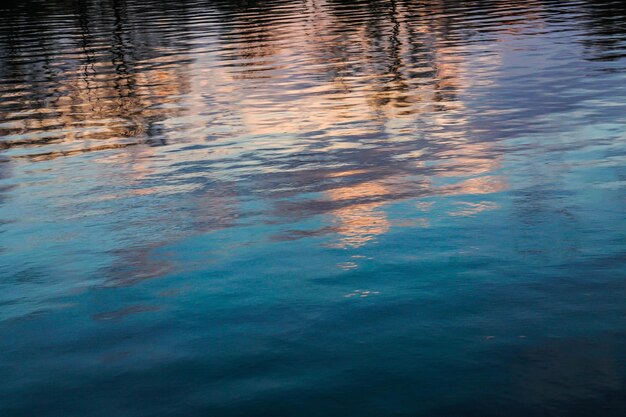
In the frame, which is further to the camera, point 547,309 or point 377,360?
point 547,309

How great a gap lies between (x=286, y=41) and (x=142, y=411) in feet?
89.2

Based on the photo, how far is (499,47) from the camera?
2652 centimetres

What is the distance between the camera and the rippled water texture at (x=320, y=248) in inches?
233

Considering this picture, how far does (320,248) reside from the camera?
8742 millimetres

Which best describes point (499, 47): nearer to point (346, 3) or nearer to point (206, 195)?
point (206, 195)

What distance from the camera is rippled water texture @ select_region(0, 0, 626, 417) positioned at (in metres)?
5.91

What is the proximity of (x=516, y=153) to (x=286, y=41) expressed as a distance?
20484 millimetres

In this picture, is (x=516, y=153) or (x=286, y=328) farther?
(x=516, y=153)

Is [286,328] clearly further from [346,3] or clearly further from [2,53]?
[346,3]

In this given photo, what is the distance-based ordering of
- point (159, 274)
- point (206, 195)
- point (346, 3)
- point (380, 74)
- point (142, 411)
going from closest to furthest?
point (142, 411) → point (159, 274) → point (206, 195) → point (380, 74) → point (346, 3)

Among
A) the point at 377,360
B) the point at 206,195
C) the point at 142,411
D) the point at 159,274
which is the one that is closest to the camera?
the point at 142,411

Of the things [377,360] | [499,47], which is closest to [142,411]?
[377,360]

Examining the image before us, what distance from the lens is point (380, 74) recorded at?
2200 centimetres

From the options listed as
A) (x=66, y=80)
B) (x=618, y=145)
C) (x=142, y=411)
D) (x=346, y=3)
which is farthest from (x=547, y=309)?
(x=346, y=3)
